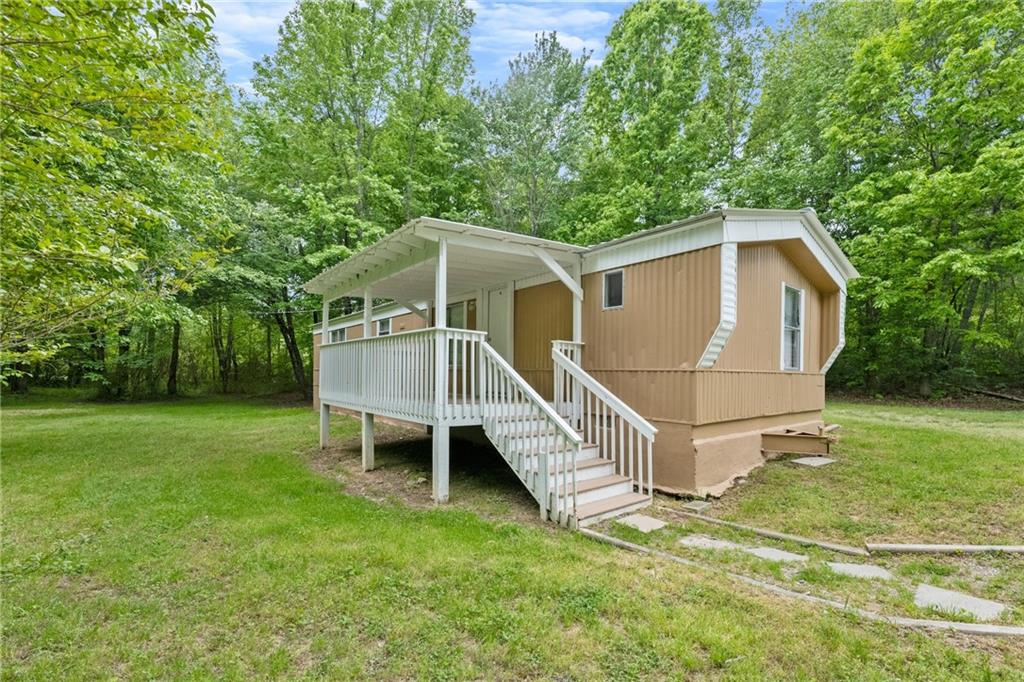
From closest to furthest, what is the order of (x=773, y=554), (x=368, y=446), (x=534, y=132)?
(x=773, y=554), (x=368, y=446), (x=534, y=132)

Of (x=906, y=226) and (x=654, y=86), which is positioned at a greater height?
(x=654, y=86)

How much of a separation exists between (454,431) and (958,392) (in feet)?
49.8

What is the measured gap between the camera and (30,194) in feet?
10.4

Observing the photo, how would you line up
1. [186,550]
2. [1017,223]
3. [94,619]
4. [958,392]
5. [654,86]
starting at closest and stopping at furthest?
[94,619] < [186,550] < [1017,223] < [958,392] < [654,86]

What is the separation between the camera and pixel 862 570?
358cm

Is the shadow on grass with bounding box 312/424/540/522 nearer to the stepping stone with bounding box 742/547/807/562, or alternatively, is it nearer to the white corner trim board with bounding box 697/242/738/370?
the stepping stone with bounding box 742/547/807/562

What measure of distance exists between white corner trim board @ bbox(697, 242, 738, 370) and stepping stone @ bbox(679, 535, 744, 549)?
2.07 meters

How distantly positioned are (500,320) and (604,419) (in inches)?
131

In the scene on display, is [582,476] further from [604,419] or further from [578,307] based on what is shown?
[578,307]

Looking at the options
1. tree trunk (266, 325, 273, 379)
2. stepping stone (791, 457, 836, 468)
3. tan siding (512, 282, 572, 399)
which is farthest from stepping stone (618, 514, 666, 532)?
tree trunk (266, 325, 273, 379)

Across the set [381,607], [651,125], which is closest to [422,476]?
[381,607]

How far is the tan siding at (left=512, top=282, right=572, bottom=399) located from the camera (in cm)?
748

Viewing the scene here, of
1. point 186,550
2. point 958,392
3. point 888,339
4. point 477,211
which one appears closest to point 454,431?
point 186,550

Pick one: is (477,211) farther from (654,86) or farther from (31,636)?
(31,636)
